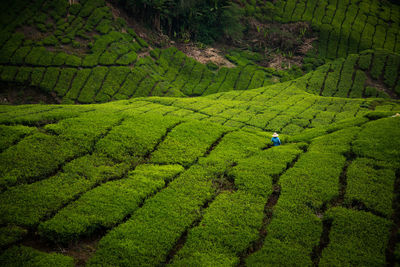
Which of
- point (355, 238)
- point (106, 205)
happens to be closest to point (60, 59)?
point (106, 205)

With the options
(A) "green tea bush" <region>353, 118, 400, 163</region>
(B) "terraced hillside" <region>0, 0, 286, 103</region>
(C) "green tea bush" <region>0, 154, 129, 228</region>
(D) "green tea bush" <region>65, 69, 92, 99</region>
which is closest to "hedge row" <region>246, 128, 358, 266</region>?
(A) "green tea bush" <region>353, 118, 400, 163</region>

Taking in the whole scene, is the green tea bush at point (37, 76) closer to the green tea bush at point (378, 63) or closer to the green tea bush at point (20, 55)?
the green tea bush at point (20, 55)

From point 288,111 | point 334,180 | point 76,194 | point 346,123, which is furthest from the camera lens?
point 288,111

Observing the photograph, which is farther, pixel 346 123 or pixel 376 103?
pixel 376 103

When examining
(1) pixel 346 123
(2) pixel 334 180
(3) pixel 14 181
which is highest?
(1) pixel 346 123

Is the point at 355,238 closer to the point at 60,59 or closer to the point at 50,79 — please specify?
the point at 50,79

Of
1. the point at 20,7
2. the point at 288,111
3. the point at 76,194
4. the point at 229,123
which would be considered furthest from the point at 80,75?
the point at 288,111

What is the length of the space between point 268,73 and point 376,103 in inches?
560

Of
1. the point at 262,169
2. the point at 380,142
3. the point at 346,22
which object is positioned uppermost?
the point at 346,22

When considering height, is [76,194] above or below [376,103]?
below

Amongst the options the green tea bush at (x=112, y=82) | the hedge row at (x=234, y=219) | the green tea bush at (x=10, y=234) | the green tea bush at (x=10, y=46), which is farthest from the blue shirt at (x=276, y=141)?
the green tea bush at (x=10, y=46)

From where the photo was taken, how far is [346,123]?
50.2 ft

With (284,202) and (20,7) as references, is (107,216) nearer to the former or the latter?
(284,202)

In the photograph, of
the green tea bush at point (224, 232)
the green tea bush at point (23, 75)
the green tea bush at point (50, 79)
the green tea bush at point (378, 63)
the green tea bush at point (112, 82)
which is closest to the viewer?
the green tea bush at point (224, 232)
